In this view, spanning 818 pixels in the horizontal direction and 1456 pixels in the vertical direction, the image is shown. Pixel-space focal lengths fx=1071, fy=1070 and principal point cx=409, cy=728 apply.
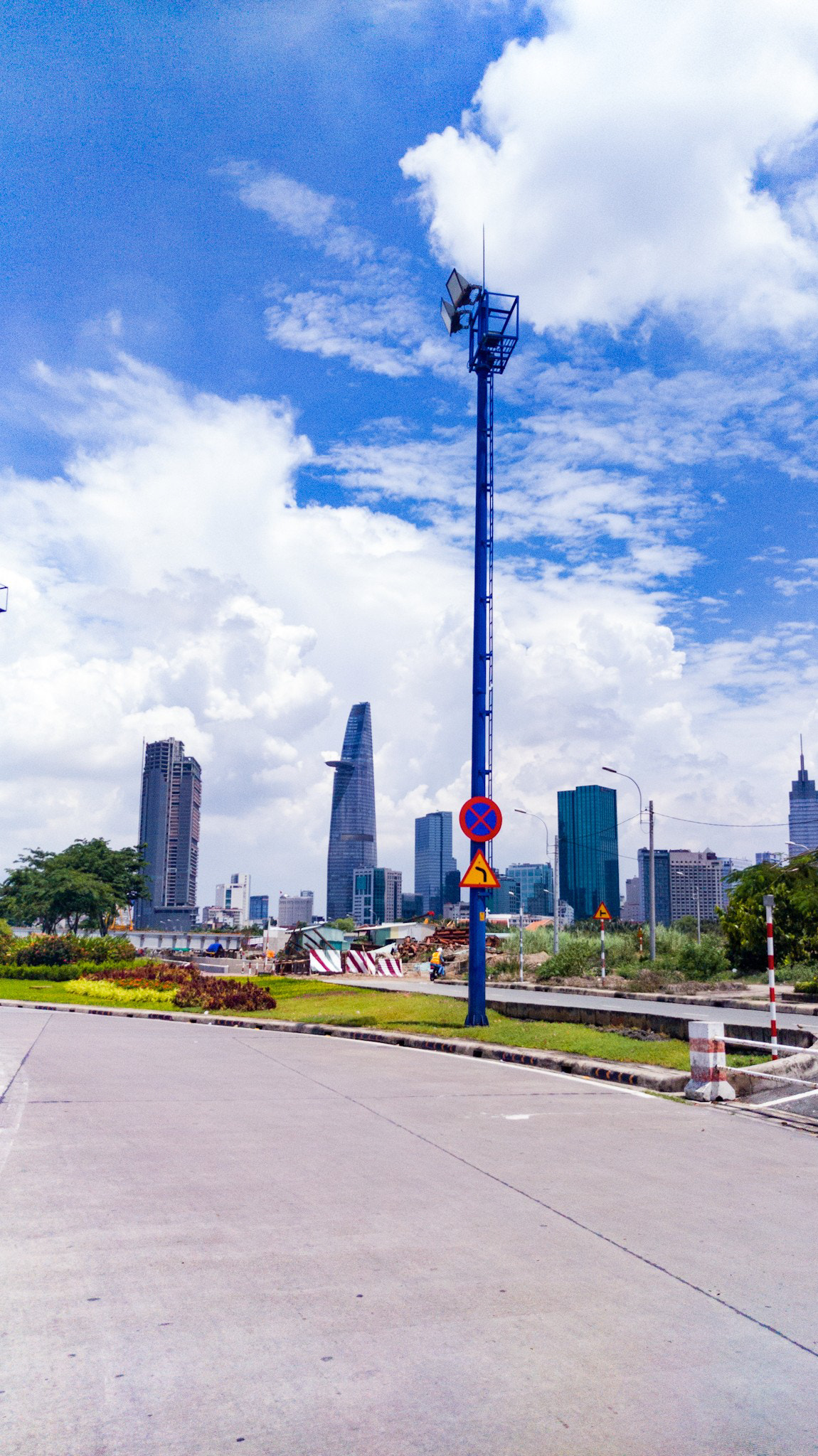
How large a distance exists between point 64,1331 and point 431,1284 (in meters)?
1.68

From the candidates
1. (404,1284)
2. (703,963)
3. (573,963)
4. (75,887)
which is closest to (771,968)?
(404,1284)

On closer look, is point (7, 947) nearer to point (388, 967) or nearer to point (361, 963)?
point (361, 963)

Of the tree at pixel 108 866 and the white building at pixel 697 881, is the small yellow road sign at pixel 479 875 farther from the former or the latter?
the white building at pixel 697 881

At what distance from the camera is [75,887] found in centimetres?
5553

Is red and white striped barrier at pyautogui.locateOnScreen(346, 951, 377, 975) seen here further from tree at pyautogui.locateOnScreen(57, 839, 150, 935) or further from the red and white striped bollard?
the red and white striped bollard

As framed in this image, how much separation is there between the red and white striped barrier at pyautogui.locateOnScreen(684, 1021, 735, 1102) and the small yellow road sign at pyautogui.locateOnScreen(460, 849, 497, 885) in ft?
19.4

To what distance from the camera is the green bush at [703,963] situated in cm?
3481

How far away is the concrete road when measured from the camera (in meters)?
3.69

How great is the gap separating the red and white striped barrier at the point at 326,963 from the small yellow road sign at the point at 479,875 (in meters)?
27.3

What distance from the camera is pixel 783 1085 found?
11812 mm

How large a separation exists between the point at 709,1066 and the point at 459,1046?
17.6 feet

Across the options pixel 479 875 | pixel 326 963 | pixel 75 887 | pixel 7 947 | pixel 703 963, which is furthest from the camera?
pixel 75 887

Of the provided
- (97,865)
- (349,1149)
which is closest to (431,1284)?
(349,1149)

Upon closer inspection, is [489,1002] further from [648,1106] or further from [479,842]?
[648,1106]
